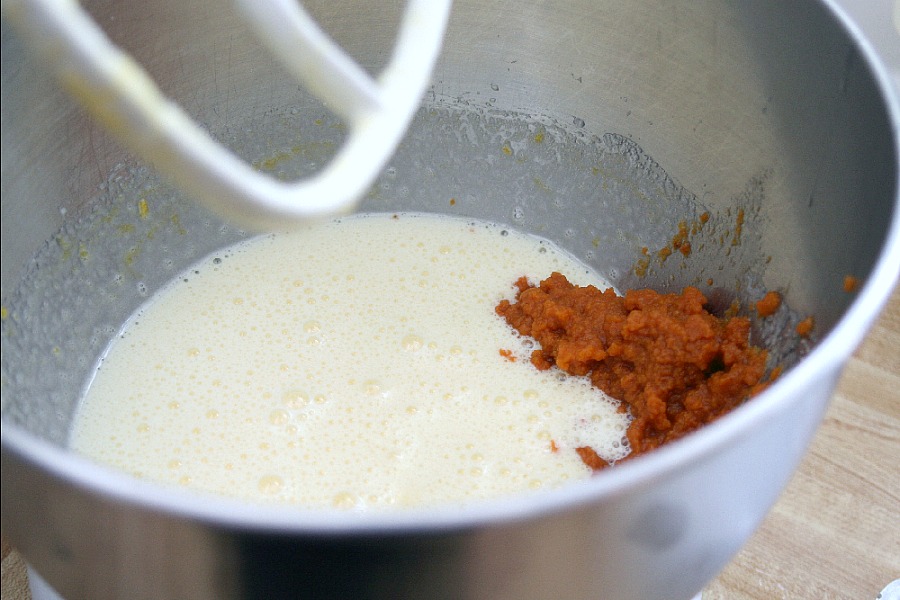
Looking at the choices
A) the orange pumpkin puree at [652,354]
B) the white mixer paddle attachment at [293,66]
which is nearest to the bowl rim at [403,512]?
the white mixer paddle attachment at [293,66]

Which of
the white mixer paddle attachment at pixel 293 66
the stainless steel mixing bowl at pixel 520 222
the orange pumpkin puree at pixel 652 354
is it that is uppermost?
the white mixer paddle attachment at pixel 293 66

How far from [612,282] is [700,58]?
0.95 ft

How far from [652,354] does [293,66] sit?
437 mm

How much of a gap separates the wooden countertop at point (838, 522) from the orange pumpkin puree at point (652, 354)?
0.14 metres

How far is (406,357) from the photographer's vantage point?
1.02 metres

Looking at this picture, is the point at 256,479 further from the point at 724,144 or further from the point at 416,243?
the point at 724,144

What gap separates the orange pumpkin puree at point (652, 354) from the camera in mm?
883

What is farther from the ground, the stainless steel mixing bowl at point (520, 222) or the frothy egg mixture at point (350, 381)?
the stainless steel mixing bowl at point (520, 222)

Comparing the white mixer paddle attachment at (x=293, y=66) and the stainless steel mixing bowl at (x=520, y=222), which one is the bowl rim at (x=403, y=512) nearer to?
the stainless steel mixing bowl at (x=520, y=222)

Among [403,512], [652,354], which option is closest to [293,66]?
[403,512]

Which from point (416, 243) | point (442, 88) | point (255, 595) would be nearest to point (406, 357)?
point (416, 243)

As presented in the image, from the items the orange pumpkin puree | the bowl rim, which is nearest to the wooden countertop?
the orange pumpkin puree

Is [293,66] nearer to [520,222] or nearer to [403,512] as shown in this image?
[403,512]

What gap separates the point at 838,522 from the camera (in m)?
0.92
